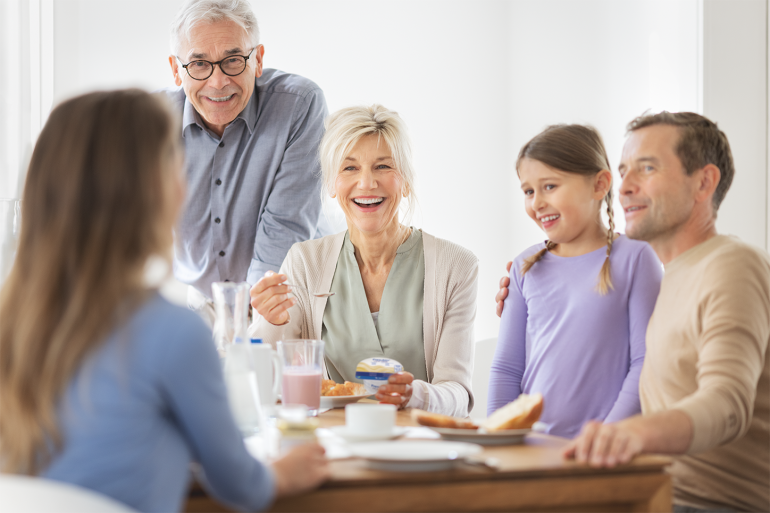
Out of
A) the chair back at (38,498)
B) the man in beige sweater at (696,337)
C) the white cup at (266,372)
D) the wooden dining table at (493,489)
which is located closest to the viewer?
the chair back at (38,498)

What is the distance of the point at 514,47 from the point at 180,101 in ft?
8.27

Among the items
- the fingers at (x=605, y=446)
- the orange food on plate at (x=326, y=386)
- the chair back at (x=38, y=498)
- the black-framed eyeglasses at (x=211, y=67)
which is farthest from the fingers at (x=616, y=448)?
the black-framed eyeglasses at (x=211, y=67)

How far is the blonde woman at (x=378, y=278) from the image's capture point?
2143 mm

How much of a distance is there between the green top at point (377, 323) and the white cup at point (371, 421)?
102 cm

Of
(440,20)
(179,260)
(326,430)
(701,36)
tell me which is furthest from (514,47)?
(326,430)

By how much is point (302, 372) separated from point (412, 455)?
512 millimetres

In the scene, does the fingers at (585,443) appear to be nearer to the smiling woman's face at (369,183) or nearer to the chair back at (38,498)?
the chair back at (38,498)

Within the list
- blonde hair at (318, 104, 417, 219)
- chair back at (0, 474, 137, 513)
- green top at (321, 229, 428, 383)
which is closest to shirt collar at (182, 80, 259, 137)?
blonde hair at (318, 104, 417, 219)

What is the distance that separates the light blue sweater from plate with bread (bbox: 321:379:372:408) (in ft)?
2.40

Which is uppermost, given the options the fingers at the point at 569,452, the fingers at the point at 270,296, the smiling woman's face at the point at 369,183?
the smiling woman's face at the point at 369,183

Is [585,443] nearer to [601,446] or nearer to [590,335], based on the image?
[601,446]

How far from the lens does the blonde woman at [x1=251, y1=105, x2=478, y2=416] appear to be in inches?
84.4

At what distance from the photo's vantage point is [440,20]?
4.46 metres

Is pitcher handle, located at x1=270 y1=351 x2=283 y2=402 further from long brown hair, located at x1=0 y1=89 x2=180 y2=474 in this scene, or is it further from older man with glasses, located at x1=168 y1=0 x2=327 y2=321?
older man with glasses, located at x1=168 y1=0 x2=327 y2=321
